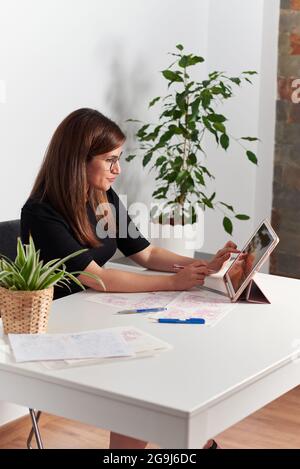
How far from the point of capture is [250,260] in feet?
8.17

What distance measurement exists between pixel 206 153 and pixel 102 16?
1192 mm

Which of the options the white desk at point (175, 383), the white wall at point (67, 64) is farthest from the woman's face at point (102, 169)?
the white wall at point (67, 64)

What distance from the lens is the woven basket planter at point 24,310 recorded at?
6.65ft

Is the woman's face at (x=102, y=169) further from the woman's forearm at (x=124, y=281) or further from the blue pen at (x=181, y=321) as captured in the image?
the blue pen at (x=181, y=321)

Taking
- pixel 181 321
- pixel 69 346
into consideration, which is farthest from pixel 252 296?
pixel 69 346

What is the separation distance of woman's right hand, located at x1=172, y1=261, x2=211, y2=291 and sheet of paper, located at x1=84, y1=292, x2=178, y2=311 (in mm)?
33

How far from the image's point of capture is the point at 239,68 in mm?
4652

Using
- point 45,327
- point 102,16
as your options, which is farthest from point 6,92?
point 45,327

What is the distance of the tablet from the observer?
2.39 meters

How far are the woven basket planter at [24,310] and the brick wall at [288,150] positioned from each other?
2814 millimetres

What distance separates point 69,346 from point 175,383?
0.32m

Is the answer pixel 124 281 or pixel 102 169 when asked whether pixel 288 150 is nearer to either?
pixel 102 169

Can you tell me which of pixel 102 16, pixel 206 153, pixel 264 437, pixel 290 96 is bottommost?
pixel 264 437

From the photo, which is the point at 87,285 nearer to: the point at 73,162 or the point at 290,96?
the point at 73,162
